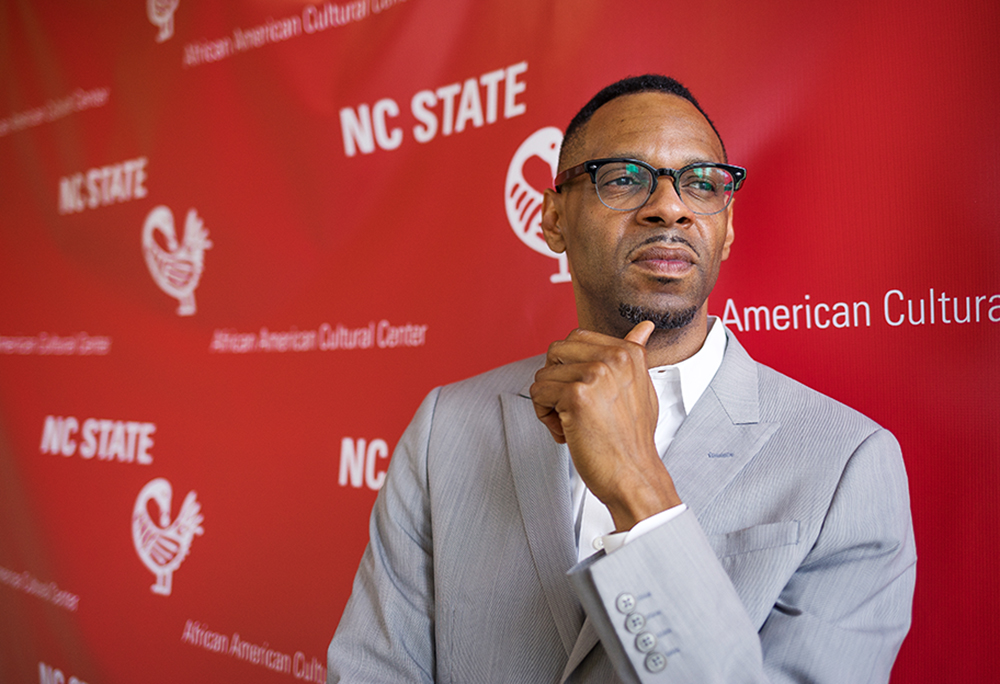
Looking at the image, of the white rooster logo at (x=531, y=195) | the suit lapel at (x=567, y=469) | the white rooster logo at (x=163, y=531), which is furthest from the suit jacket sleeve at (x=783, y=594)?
the white rooster logo at (x=163, y=531)

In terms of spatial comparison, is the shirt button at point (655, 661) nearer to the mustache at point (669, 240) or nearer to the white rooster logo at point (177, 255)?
the mustache at point (669, 240)

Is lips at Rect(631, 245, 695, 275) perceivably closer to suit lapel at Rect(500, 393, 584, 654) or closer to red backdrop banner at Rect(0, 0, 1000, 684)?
suit lapel at Rect(500, 393, 584, 654)

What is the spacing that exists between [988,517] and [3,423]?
3.64m

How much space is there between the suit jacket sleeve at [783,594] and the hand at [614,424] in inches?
2.4

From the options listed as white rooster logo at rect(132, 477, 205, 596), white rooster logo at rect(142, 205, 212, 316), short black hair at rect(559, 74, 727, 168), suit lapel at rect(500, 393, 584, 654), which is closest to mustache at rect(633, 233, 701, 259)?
short black hair at rect(559, 74, 727, 168)

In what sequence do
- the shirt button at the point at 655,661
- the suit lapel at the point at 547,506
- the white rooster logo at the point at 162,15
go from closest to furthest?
1. the shirt button at the point at 655,661
2. the suit lapel at the point at 547,506
3. the white rooster logo at the point at 162,15

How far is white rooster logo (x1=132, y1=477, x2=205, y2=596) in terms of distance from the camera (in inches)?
100

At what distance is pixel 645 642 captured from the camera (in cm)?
87

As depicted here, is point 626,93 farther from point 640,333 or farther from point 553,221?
point 640,333

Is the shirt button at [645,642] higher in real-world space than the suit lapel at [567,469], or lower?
lower

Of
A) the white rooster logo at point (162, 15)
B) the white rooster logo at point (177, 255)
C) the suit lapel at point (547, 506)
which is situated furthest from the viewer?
the white rooster logo at point (162, 15)

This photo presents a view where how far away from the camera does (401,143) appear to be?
2.04 metres

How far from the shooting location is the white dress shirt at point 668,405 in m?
1.16

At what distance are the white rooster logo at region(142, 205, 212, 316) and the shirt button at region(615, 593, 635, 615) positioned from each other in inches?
81.6
